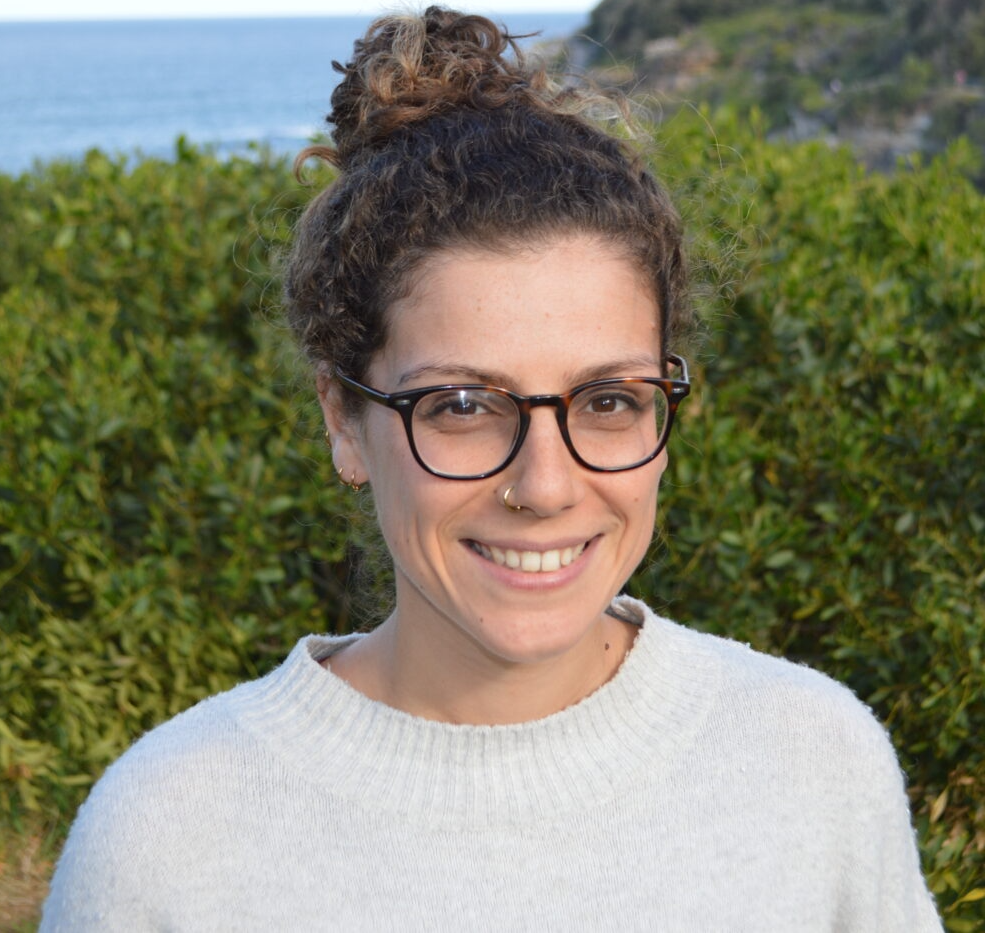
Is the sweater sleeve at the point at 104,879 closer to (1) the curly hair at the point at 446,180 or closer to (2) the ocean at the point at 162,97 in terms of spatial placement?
(1) the curly hair at the point at 446,180

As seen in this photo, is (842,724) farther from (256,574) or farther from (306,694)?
(256,574)

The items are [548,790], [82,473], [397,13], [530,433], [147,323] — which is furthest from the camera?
[147,323]

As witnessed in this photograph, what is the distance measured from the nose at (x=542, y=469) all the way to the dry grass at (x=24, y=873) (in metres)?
→ 2.43

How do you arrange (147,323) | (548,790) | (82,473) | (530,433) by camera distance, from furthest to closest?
(147,323) → (82,473) → (548,790) → (530,433)

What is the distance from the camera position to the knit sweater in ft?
6.33

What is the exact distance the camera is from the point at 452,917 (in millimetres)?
1930

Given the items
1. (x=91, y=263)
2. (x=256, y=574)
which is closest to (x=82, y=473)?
(x=256, y=574)

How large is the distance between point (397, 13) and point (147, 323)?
260 centimetres

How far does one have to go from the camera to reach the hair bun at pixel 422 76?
6.91ft

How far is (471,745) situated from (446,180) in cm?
84

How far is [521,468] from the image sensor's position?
187 centimetres

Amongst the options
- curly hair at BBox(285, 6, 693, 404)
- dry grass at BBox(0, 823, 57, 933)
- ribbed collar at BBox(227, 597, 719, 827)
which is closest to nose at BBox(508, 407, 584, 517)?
curly hair at BBox(285, 6, 693, 404)

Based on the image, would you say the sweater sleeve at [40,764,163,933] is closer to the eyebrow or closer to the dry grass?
the eyebrow

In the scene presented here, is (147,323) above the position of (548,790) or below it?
above
